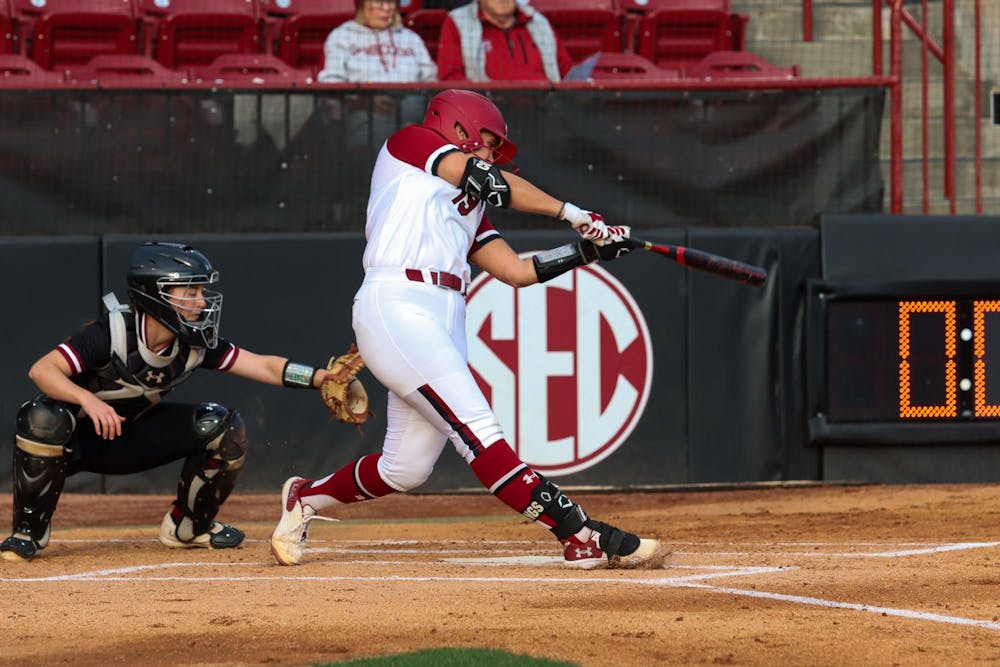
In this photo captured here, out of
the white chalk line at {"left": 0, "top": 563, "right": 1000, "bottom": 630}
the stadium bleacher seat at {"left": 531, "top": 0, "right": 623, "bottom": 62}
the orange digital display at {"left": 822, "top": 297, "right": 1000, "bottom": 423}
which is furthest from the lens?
the stadium bleacher seat at {"left": 531, "top": 0, "right": 623, "bottom": 62}

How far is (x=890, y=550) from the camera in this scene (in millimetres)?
6438

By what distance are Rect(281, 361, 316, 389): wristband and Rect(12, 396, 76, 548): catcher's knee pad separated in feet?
2.92

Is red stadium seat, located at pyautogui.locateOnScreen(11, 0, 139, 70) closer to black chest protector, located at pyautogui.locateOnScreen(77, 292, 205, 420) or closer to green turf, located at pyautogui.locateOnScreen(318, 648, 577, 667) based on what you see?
black chest protector, located at pyautogui.locateOnScreen(77, 292, 205, 420)

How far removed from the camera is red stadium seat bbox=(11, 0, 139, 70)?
1125 centimetres

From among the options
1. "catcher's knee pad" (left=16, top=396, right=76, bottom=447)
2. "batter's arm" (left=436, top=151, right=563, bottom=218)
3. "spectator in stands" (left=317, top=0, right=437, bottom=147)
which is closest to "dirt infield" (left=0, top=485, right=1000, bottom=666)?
"catcher's knee pad" (left=16, top=396, right=76, bottom=447)

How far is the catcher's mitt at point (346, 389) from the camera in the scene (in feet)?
20.2

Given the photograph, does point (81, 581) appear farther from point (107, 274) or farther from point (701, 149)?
point (701, 149)

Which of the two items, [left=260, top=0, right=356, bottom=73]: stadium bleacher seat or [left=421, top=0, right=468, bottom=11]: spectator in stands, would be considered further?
[left=421, top=0, right=468, bottom=11]: spectator in stands

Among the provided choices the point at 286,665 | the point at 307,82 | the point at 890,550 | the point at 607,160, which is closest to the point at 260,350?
the point at 307,82

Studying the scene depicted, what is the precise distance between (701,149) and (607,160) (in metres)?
0.55

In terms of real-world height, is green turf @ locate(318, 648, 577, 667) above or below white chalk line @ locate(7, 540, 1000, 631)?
above

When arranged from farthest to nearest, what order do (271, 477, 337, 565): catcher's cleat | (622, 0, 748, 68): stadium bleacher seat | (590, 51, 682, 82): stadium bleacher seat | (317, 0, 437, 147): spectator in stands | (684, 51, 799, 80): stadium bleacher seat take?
(622, 0, 748, 68): stadium bleacher seat < (684, 51, 799, 80): stadium bleacher seat < (590, 51, 682, 82): stadium bleacher seat < (317, 0, 437, 147): spectator in stands < (271, 477, 337, 565): catcher's cleat

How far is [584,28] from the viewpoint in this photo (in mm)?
11555

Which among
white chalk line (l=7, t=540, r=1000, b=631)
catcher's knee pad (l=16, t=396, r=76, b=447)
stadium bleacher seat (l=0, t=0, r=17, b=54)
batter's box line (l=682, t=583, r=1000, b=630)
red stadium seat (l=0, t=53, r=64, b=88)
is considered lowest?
white chalk line (l=7, t=540, r=1000, b=631)
